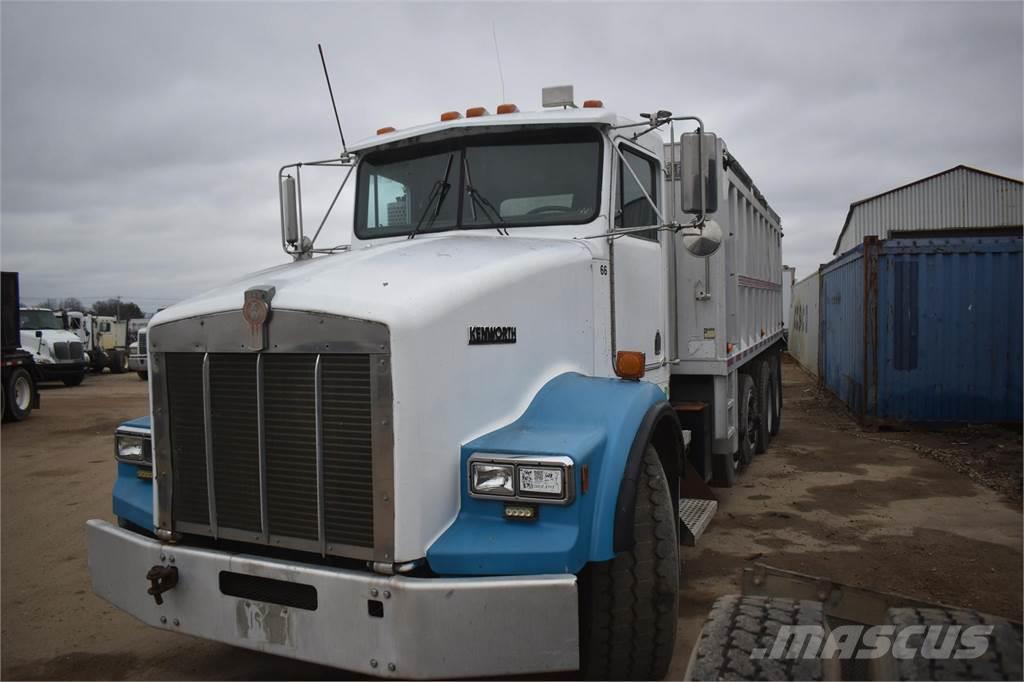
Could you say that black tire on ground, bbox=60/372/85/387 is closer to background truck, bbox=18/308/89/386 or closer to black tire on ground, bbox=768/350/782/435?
background truck, bbox=18/308/89/386

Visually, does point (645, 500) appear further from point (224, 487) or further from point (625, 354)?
point (224, 487)

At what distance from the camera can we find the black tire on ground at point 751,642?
7.50 ft

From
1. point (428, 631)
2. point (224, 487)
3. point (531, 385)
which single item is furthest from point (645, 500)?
point (224, 487)

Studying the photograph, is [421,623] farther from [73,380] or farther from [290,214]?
[73,380]

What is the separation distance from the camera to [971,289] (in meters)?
10.5

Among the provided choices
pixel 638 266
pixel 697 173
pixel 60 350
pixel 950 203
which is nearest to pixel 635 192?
pixel 638 266

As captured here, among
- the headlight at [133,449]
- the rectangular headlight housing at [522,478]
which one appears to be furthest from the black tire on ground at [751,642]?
the headlight at [133,449]

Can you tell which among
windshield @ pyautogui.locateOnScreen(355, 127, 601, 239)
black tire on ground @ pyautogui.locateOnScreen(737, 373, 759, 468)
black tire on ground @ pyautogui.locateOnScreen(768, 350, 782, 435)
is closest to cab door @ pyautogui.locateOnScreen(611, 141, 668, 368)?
windshield @ pyautogui.locateOnScreen(355, 127, 601, 239)

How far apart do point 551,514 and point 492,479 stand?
26 centimetres

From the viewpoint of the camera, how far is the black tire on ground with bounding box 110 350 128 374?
30.9m

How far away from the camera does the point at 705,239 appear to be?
417 centimetres

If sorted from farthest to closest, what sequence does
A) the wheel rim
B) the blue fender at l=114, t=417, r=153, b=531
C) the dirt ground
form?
the wheel rim
the dirt ground
the blue fender at l=114, t=417, r=153, b=531

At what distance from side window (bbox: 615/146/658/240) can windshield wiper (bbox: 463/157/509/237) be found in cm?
68

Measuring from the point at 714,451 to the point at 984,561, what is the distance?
2100mm
